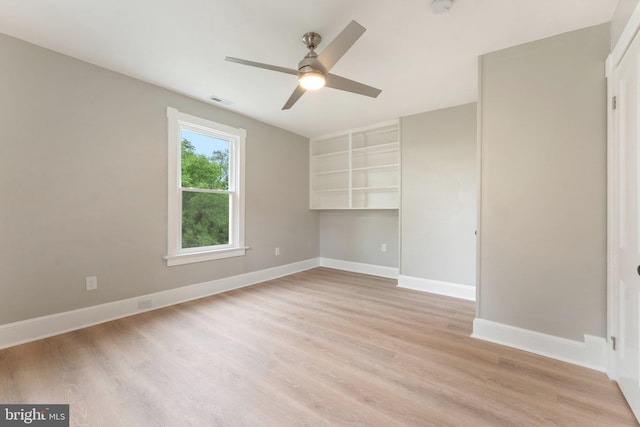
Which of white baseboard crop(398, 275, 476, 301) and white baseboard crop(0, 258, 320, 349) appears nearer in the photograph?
white baseboard crop(0, 258, 320, 349)

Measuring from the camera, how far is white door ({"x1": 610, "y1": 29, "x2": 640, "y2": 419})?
1462mm

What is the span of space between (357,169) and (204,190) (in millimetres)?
2553

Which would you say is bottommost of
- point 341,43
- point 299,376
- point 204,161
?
point 299,376

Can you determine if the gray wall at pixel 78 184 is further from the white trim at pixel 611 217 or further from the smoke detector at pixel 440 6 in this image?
the white trim at pixel 611 217

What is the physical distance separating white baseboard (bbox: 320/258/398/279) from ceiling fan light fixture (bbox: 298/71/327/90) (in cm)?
338

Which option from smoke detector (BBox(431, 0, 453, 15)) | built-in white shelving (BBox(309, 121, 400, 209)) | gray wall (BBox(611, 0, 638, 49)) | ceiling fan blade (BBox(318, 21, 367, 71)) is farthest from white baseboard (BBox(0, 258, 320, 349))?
gray wall (BBox(611, 0, 638, 49))

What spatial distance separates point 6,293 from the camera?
7.04ft

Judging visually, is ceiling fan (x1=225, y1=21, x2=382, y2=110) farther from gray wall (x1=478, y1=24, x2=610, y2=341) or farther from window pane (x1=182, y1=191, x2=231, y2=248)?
window pane (x1=182, y1=191, x2=231, y2=248)

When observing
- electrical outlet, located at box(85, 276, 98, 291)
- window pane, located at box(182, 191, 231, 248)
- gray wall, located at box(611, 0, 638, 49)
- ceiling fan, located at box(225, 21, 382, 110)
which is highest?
gray wall, located at box(611, 0, 638, 49)

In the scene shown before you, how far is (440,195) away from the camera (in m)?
3.64

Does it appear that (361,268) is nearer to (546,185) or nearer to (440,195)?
(440,195)

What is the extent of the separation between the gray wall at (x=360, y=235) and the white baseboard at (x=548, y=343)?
6.98 feet

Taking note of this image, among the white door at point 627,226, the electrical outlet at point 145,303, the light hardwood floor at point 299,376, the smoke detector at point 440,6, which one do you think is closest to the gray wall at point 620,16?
the white door at point 627,226

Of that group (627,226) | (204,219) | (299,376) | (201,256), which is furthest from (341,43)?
(201,256)
